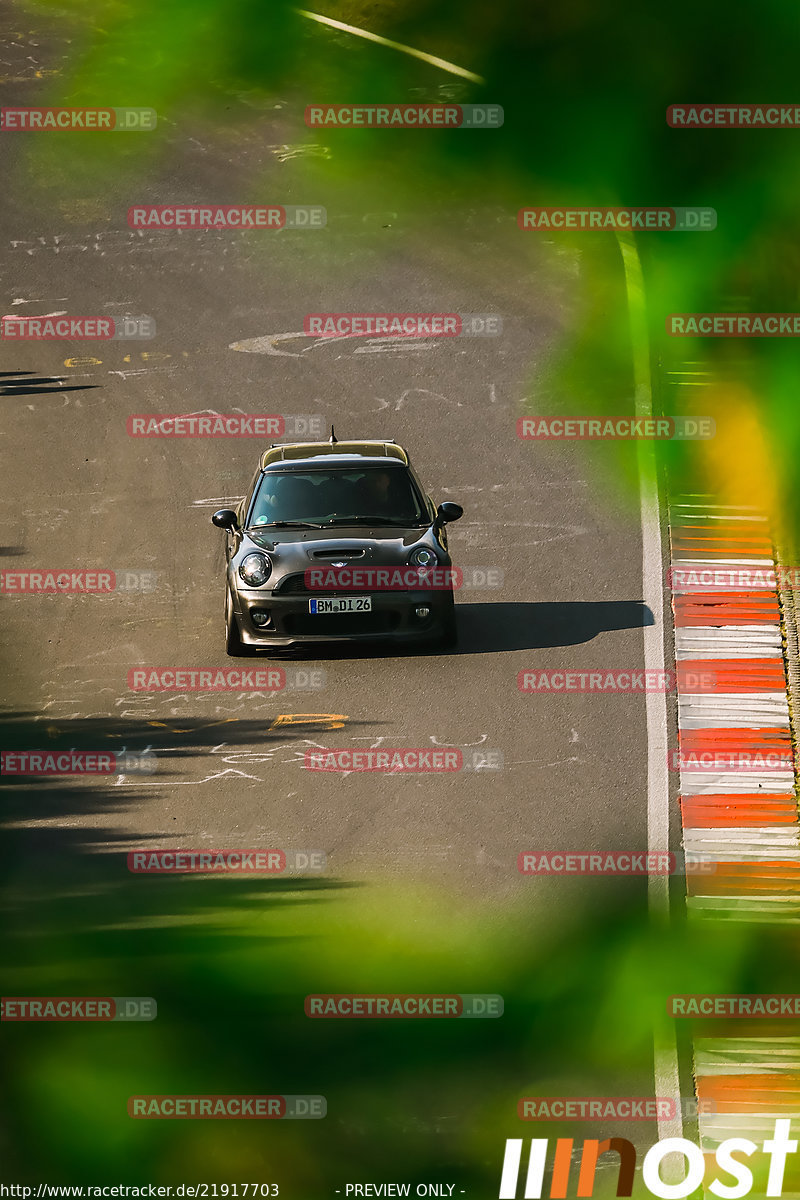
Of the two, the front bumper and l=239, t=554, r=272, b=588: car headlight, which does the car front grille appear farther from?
l=239, t=554, r=272, b=588: car headlight

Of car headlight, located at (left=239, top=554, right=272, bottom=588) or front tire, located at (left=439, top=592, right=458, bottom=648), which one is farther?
front tire, located at (left=439, top=592, right=458, bottom=648)

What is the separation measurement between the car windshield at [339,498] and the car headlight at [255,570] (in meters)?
0.69

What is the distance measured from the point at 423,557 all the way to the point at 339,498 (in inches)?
48.4

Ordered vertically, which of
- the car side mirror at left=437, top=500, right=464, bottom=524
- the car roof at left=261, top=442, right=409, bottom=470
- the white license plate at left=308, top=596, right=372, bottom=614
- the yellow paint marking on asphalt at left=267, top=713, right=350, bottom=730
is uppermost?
the car roof at left=261, top=442, right=409, bottom=470

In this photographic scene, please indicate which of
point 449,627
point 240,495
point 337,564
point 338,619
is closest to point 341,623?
point 338,619

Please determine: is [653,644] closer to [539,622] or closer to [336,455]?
[539,622]

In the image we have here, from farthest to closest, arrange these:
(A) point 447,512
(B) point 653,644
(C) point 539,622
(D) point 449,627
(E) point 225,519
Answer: (C) point 539,622
(B) point 653,644
(A) point 447,512
(E) point 225,519
(D) point 449,627

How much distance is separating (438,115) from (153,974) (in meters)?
20.2

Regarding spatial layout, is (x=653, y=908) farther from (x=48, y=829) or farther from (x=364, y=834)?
(x=48, y=829)

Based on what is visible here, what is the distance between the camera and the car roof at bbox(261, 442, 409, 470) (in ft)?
51.3

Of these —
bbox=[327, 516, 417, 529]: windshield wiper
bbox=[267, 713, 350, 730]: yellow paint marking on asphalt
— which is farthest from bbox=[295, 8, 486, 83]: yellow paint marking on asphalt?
bbox=[267, 713, 350, 730]: yellow paint marking on asphalt

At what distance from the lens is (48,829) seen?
12.5 metres

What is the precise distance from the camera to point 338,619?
46.8 ft

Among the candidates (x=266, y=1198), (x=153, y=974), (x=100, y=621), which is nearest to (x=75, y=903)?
(x=153, y=974)
